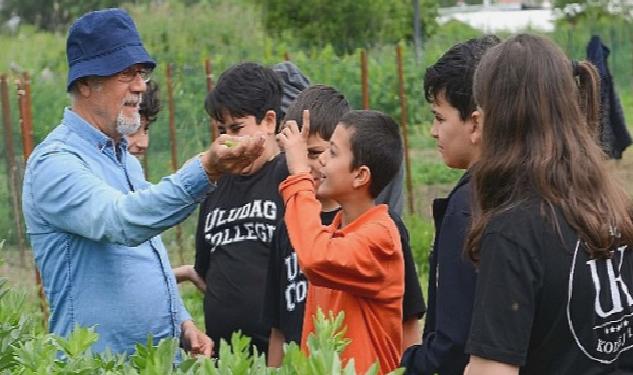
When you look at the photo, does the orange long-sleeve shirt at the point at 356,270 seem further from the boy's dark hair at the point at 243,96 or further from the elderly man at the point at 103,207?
the boy's dark hair at the point at 243,96

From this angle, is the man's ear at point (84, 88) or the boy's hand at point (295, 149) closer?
the boy's hand at point (295, 149)

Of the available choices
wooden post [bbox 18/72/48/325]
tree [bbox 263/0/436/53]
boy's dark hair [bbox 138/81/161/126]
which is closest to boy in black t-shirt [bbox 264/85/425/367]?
boy's dark hair [bbox 138/81/161/126]

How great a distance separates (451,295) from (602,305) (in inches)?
17.0

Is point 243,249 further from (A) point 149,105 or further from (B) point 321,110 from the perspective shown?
(A) point 149,105

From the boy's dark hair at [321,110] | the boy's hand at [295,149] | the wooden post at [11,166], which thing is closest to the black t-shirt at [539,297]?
the boy's hand at [295,149]

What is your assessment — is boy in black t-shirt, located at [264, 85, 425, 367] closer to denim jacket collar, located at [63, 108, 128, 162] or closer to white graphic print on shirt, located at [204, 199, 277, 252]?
white graphic print on shirt, located at [204, 199, 277, 252]

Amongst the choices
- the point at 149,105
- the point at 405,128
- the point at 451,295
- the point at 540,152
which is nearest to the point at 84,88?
the point at 149,105

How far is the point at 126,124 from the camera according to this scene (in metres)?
4.60

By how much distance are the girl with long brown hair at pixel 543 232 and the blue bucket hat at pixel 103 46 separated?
1.63m

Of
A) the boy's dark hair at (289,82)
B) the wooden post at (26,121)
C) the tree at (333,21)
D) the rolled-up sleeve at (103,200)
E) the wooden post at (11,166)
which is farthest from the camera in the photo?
the tree at (333,21)

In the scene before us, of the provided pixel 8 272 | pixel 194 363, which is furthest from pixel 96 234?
pixel 8 272

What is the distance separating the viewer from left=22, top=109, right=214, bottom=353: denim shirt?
13.5 ft

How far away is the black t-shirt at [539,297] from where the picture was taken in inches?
122

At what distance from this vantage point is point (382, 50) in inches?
850
